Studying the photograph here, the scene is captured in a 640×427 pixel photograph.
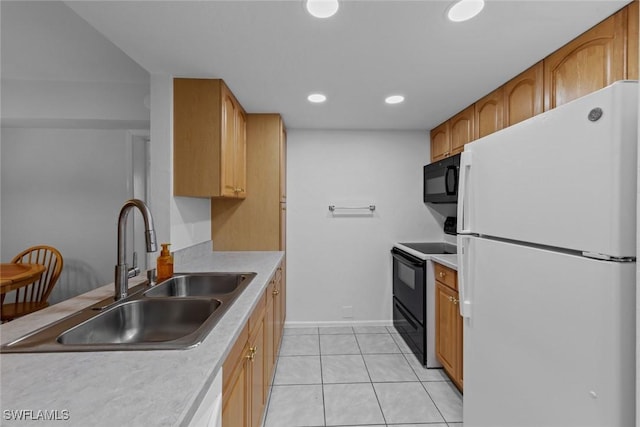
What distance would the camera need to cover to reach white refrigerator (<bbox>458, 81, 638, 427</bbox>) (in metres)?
0.78

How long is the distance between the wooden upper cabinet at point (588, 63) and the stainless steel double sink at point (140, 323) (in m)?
1.97

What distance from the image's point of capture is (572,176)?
0.90 metres

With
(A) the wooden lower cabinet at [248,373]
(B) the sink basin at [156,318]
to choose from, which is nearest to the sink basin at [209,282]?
(A) the wooden lower cabinet at [248,373]

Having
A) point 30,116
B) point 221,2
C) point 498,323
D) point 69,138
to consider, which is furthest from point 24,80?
point 498,323

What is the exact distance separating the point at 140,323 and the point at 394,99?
226 cm

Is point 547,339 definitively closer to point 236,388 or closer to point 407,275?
point 236,388

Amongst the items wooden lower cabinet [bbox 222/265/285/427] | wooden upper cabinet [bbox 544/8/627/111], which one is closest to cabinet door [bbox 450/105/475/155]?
wooden upper cabinet [bbox 544/8/627/111]

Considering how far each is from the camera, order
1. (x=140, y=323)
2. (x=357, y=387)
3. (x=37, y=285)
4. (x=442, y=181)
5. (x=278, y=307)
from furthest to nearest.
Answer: (x=442, y=181) < (x=278, y=307) < (x=357, y=387) < (x=37, y=285) < (x=140, y=323)

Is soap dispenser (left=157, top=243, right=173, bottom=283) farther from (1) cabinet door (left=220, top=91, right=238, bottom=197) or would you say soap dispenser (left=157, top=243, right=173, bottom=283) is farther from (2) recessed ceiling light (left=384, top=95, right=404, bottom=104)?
(2) recessed ceiling light (left=384, top=95, right=404, bottom=104)

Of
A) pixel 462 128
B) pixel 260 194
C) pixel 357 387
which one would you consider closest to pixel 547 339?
pixel 357 387

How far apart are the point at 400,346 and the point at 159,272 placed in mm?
2250

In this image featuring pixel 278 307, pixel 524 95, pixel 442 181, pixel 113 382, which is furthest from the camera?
pixel 442 181

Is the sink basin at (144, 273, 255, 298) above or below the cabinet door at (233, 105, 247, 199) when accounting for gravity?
below

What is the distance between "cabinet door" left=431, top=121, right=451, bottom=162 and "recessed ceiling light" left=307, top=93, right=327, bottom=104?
1365 mm
